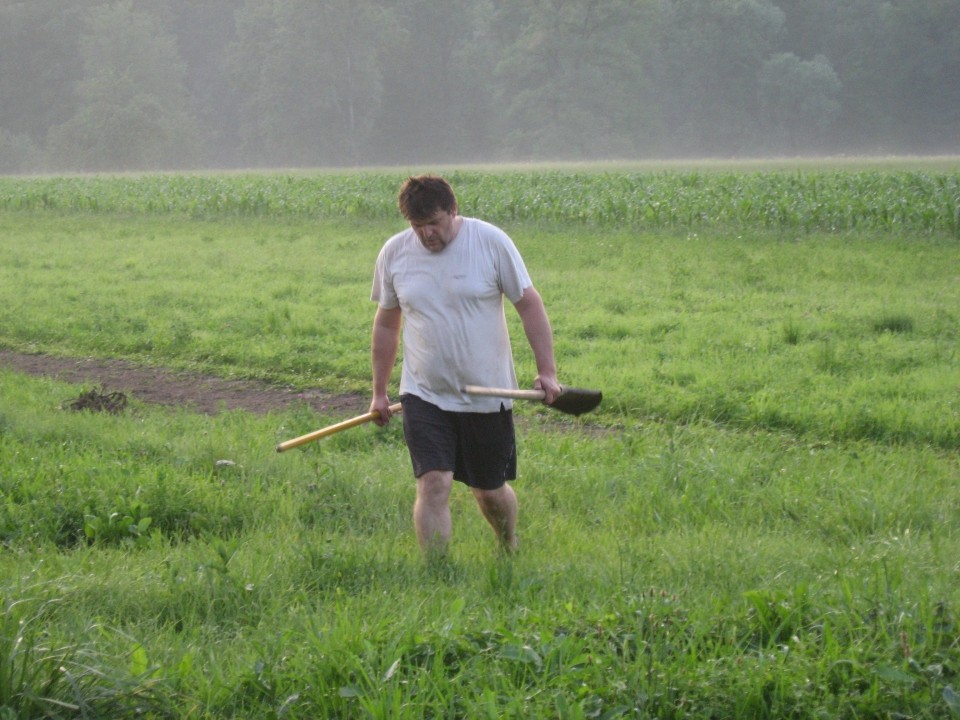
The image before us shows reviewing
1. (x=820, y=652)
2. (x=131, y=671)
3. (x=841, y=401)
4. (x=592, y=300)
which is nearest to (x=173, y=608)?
(x=131, y=671)

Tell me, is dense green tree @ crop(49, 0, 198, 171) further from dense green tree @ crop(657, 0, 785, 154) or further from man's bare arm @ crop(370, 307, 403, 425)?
man's bare arm @ crop(370, 307, 403, 425)

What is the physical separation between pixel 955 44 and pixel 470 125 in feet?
107

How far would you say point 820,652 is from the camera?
12.8ft

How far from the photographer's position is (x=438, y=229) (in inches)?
190

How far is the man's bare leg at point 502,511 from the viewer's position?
516 centimetres

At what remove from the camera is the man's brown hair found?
475 cm

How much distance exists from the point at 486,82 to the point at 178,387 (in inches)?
2957

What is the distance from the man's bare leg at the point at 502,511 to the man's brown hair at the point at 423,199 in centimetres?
126

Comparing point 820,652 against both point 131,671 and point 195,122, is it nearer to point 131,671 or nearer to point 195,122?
point 131,671

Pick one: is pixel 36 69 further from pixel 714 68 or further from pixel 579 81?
pixel 714 68

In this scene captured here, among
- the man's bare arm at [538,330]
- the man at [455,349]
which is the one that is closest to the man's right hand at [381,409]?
the man at [455,349]

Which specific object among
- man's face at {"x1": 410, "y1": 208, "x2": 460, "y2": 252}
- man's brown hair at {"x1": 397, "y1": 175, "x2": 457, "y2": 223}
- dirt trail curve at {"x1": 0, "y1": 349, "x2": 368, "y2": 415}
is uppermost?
man's brown hair at {"x1": 397, "y1": 175, "x2": 457, "y2": 223}

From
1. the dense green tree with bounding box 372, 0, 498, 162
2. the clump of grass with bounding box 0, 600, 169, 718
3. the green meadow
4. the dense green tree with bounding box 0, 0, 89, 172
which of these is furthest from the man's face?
the dense green tree with bounding box 0, 0, 89, 172

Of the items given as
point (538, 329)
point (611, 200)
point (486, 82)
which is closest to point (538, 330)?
point (538, 329)
